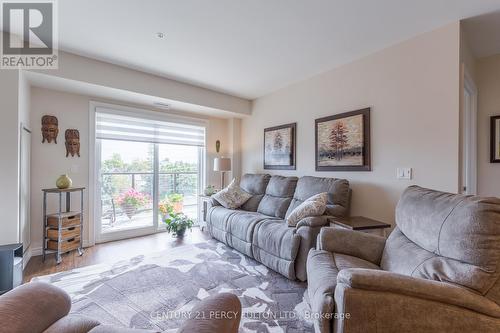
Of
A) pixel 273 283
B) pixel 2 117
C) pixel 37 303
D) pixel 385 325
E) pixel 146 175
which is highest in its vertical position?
pixel 2 117

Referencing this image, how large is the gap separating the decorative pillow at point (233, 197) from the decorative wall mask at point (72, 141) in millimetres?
2157

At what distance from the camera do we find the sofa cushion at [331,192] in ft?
9.27

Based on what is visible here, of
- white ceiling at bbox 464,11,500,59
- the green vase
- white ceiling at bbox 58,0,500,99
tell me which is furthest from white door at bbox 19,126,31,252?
white ceiling at bbox 464,11,500,59

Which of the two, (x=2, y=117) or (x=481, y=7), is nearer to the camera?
(x=481, y=7)

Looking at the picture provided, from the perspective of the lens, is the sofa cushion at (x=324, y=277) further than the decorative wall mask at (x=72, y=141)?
No

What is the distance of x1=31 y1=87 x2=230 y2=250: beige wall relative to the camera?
10.3ft

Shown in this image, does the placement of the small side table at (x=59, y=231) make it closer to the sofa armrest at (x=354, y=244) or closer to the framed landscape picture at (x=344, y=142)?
the sofa armrest at (x=354, y=244)

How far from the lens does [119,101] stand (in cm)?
379

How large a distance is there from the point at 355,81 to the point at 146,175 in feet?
11.8

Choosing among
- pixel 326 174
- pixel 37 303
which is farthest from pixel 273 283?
pixel 37 303

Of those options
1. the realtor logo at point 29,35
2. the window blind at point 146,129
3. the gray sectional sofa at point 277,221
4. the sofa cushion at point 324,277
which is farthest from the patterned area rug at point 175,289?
the realtor logo at point 29,35

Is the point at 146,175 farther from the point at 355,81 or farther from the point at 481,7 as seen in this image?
the point at 481,7

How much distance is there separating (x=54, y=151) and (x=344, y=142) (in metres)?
4.00

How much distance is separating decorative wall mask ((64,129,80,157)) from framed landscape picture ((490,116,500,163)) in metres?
5.36
